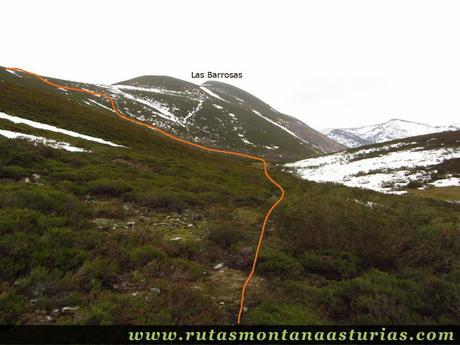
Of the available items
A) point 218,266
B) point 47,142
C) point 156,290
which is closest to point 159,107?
point 47,142

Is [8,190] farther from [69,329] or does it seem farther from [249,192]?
[249,192]

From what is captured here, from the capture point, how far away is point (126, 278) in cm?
490

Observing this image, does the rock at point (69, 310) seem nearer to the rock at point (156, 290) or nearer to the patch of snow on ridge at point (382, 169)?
the rock at point (156, 290)

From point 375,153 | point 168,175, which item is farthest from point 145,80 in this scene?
point 168,175

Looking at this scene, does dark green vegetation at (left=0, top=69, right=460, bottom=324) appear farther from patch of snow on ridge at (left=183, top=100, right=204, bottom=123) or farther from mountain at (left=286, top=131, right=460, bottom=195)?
patch of snow on ridge at (left=183, top=100, right=204, bottom=123)

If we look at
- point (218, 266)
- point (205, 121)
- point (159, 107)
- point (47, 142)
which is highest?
point (159, 107)

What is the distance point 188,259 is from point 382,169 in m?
31.7

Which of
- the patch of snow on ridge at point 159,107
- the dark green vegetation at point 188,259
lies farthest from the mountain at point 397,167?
the patch of snow on ridge at point 159,107

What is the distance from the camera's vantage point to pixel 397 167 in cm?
3073

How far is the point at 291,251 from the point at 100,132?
20.3m

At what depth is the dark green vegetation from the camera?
4148mm

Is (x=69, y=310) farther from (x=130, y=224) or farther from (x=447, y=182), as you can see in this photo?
(x=447, y=182)

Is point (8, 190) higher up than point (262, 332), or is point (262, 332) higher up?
point (8, 190)

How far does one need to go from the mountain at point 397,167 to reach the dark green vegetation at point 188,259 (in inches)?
681
